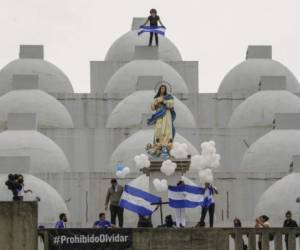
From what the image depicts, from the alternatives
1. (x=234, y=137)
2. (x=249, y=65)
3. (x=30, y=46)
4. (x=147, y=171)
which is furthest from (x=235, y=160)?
(x=147, y=171)

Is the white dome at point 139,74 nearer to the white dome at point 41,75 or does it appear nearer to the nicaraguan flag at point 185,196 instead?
the white dome at point 41,75

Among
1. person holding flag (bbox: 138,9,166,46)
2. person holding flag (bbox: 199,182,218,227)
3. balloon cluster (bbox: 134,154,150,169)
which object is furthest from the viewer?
person holding flag (bbox: 138,9,166,46)

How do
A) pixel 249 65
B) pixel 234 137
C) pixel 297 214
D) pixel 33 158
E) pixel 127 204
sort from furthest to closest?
pixel 249 65, pixel 234 137, pixel 33 158, pixel 297 214, pixel 127 204

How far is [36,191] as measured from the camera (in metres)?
46.3

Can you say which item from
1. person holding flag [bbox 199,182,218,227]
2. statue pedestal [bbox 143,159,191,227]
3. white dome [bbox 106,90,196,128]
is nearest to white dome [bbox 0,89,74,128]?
white dome [bbox 106,90,196,128]

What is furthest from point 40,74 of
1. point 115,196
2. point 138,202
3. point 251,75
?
point 138,202

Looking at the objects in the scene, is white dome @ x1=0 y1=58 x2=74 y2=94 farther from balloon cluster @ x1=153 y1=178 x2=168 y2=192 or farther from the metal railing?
the metal railing

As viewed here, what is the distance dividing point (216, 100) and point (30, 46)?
25.1ft

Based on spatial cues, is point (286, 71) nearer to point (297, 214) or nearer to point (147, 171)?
point (297, 214)

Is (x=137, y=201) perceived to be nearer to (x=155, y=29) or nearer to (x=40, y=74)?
(x=155, y=29)

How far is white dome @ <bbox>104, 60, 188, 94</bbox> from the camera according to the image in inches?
2258

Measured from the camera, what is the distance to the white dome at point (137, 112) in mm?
54062

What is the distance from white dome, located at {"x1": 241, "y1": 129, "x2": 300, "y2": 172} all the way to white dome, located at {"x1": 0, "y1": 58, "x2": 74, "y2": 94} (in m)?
10.2

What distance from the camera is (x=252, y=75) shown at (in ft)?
194
